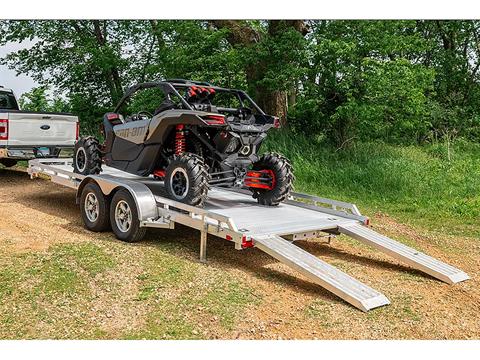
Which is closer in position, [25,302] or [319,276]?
[25,302]

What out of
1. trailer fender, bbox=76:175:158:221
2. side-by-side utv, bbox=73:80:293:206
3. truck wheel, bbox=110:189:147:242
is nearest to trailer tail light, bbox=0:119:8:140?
side-by-side utv, bbox=73:80:293:206

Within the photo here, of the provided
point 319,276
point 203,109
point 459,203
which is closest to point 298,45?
point 459,203

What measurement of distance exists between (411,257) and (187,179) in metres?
2.90

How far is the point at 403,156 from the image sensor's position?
14.5m

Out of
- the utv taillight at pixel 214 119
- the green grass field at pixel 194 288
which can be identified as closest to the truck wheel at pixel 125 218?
the green grass field at pixel 194 288

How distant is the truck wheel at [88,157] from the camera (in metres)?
9.24

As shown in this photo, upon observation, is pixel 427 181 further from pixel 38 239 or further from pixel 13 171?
pixel 13 171

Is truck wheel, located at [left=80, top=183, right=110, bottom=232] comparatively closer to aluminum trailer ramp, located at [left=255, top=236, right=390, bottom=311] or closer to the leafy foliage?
aluminum trailer ramp, located at [left=255, top=236, right=390, bottom=311]

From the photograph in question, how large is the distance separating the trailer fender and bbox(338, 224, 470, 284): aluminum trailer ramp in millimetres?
2380

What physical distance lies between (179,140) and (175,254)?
1754mm

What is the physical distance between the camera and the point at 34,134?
1156 cm

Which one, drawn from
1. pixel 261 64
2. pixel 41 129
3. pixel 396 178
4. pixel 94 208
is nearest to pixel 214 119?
pixel 94 208

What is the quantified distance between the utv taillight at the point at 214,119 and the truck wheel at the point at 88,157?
2.68 metres

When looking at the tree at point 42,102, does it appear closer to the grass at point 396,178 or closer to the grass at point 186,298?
the grass at point 396,178
